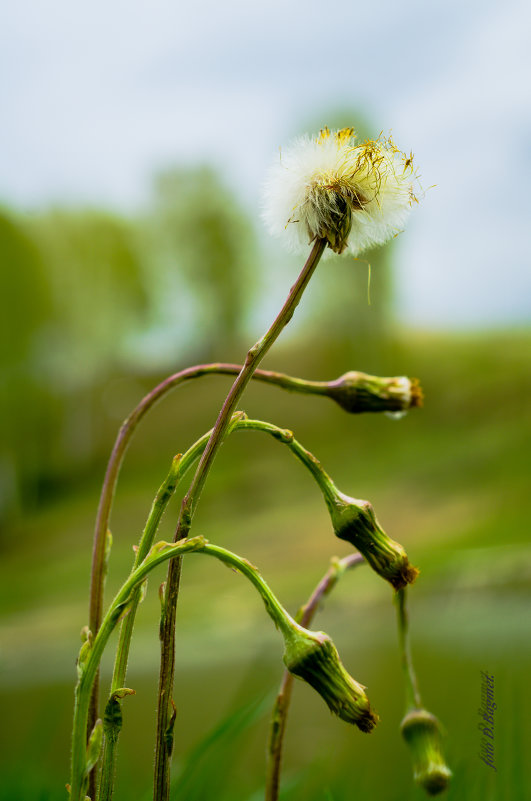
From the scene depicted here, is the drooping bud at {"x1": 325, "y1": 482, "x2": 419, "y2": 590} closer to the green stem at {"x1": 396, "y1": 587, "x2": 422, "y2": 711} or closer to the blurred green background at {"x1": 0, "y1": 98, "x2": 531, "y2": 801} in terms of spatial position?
the green stem at {"x1": 396, "y1": 587, "x2": 422, "y2": 711}

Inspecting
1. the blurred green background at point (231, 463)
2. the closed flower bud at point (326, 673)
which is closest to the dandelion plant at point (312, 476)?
the closed flower bud at point (326, 673)

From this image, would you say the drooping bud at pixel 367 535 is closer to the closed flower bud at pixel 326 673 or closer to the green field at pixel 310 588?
the closed flower bud at pixel 326 673

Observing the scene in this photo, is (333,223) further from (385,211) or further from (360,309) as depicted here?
(360,309)

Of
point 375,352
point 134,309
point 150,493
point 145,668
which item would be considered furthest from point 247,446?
point 145,668

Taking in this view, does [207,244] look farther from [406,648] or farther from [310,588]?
[406,648]

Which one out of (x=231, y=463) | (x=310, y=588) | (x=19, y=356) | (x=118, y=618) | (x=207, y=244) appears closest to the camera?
(x=118, y=618)

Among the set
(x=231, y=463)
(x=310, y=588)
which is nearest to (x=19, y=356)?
(x=231, y=463)

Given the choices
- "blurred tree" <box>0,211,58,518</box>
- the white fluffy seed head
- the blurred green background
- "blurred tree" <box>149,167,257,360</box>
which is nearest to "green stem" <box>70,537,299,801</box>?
the white fluffy seed head
